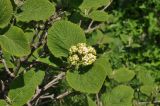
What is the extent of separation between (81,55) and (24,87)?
→ 202 mm

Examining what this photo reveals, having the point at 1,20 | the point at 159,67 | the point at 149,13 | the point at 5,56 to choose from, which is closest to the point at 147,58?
the point at 159,67

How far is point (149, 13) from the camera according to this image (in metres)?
3.75

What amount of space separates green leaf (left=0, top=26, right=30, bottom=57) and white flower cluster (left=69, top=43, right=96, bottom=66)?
11 cm

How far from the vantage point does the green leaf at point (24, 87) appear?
1182 millimetres

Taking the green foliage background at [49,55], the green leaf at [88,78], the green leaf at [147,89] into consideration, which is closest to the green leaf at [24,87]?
the green foliage background at [49,55]

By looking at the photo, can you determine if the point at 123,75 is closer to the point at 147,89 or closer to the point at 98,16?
the point at 147,89

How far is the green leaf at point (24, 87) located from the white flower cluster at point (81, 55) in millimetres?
135

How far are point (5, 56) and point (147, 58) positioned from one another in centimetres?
237

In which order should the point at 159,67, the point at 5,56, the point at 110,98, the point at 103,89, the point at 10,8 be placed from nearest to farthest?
the point at 10,8, the point at 5,56, the point at 110,98, the point at 103,89, the point at 159,67

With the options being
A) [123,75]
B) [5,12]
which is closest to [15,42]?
[5,12]

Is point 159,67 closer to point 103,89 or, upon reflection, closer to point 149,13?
point 149,13

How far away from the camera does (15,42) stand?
1108 millimetres

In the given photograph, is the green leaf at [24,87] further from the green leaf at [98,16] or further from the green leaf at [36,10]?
the green leaf at [98,16]

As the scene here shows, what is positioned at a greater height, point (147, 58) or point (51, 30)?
point (51, 30)
